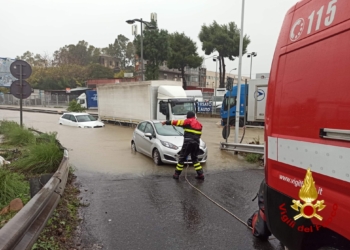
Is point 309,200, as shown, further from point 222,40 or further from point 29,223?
point 222,40

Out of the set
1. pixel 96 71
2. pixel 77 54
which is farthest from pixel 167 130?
pixel 77 54

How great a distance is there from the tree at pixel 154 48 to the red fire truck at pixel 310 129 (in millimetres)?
35473

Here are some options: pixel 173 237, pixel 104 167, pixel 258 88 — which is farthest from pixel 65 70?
pixel 173 237

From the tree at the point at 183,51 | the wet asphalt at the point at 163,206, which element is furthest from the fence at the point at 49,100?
the wet asphalt at the point at 163,206

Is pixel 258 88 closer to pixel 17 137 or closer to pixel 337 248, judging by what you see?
pixel 17 137

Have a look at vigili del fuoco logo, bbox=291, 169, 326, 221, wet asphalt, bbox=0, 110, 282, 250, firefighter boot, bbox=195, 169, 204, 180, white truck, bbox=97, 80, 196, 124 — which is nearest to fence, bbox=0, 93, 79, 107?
white truck, bbox=97, 80, 196, 124

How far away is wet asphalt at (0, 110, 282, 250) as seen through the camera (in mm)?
3951

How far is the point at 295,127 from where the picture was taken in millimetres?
2281

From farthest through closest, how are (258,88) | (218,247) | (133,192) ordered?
(258,88) < (133,192) < (218,247)

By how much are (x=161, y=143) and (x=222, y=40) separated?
38108 mm

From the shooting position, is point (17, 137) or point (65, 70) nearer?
point (17, 137)

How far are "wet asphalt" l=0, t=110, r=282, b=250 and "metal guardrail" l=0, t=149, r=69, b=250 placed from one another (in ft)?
2.44

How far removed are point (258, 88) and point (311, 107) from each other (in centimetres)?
1828

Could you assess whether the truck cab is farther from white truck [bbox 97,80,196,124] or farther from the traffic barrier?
the traffic barrier
